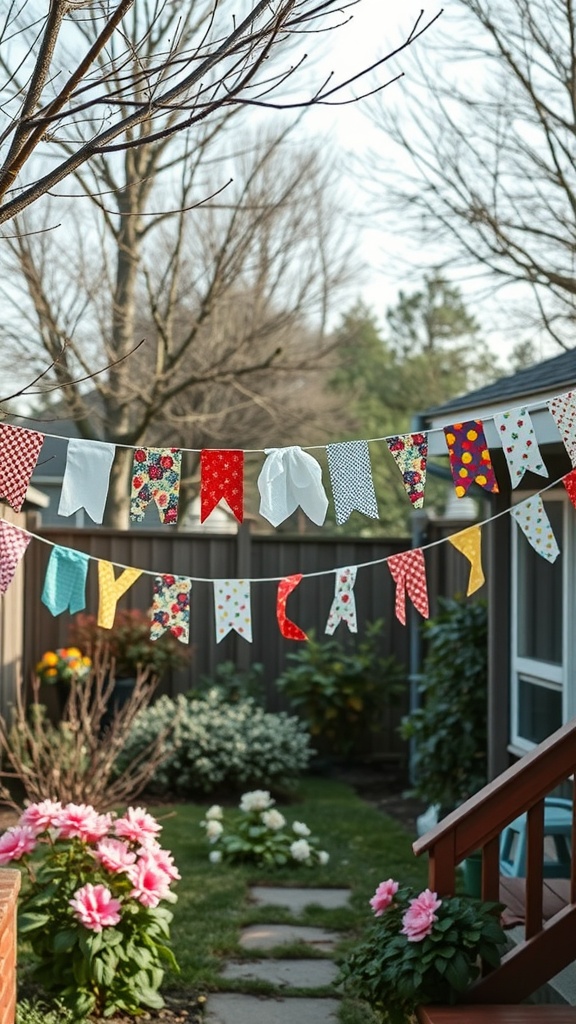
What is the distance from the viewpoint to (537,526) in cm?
388

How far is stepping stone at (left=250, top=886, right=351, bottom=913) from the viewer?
5.57 metres

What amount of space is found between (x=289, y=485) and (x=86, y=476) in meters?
0.66

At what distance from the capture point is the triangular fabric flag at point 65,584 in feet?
13.3

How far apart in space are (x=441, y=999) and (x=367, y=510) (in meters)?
1.48

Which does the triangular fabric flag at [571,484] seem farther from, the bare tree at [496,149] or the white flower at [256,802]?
the bare tree at [496,149]

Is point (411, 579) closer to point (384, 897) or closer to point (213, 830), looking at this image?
point (384, 897)

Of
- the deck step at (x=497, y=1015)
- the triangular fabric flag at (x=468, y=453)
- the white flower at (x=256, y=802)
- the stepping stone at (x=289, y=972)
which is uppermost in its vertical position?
the triangular fabric flag at (x=468, y=453)

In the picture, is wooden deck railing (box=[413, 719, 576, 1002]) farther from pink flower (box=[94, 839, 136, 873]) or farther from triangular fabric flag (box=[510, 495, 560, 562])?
pink flower (box=[94, 839, 136, 873])

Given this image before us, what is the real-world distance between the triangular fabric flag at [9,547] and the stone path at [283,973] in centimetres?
165

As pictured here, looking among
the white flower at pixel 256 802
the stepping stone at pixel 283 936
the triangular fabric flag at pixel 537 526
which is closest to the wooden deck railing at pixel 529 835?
the triangular fabric flag at pixel 537 526

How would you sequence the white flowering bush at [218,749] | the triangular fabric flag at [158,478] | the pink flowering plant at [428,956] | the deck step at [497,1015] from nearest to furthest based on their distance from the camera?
the deck step at [497,1015]
the pink flowering plant at [428,956]
the triangular fabric flag at [158,478]
the white flowering bush at [218,749]

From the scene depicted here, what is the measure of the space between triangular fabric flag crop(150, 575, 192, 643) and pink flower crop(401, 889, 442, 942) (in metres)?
1.23

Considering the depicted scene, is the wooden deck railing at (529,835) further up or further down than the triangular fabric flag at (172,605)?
further down

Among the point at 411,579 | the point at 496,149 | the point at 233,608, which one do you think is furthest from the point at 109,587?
the point at 496,149
